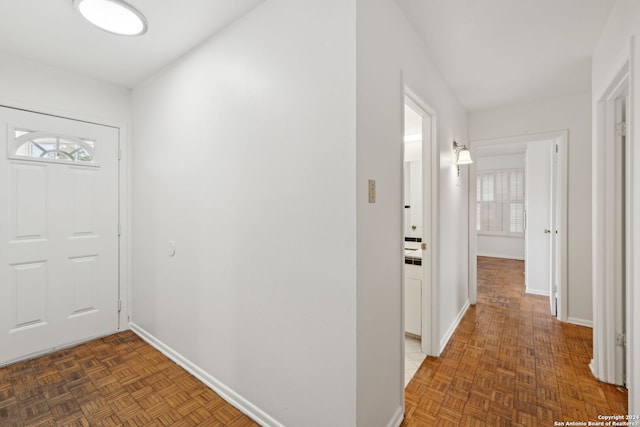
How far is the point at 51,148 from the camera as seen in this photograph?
8.04 ft

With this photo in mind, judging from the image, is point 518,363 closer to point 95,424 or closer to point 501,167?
point 95,424

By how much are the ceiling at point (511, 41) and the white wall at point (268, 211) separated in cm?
83

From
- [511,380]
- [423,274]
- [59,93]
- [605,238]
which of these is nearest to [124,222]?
[59,93]

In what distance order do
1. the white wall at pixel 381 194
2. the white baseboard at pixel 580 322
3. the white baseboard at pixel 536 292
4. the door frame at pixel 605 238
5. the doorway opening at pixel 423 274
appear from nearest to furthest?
the white wall at pixel 381 194
the door frame at pixel 605 238
the doorway opening at pixel 423 274
the white baseboard at pixel 580 322
the white baseboard at pixel 536 292

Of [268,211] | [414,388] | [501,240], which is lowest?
[414,388]

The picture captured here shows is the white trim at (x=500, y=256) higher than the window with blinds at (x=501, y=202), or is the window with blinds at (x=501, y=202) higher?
the window with blinds at (x=501, y=202)

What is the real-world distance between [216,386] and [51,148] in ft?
7.99

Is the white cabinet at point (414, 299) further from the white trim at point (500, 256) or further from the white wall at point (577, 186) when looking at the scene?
the white trim at point (500, 256)

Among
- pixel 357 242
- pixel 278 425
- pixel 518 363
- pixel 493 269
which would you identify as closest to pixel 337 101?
pixel 357 242

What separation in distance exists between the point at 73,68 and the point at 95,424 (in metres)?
2.77

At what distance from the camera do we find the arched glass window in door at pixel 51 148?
2.30 meters

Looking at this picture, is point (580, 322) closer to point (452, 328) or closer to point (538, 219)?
point (452, 328)

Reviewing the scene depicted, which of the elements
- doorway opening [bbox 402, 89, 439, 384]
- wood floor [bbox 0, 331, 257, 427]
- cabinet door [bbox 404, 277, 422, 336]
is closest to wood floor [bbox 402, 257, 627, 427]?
doorway opening [bbox 402, 89, 439, 384]

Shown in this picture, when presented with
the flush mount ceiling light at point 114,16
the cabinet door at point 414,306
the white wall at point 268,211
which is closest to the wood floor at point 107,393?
the white wall at point 268,211
